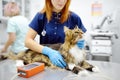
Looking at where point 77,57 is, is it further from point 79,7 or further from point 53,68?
point 79,7

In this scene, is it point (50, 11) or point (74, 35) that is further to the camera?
point (50, 11)

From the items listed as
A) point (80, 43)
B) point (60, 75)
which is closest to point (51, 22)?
point (80, 43)

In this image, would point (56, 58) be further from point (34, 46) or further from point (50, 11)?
point (50, 11)

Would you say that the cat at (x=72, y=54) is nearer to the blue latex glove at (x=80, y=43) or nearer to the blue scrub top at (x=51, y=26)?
the blue latex glove at (x=80, y=43)

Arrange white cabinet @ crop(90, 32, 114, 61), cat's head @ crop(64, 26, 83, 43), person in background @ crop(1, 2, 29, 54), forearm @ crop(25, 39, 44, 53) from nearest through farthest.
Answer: cat's head @ crop(64, 26, 83, 43) → forearm @ crop(25, 39, 44, 53) → person in background @ crop(1, 2, 29, 54) → white cabinet @ crop(90, 32, 114, 61)

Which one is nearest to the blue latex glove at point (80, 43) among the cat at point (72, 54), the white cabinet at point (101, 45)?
the cat at point (72, 54)

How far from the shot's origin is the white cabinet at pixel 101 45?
337cm

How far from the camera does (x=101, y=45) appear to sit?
3377mm

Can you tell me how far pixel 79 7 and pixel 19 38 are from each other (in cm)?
224

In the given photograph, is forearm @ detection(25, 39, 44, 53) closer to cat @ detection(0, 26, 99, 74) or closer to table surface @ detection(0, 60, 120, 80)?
cat @ detection(0, 26, 99, 74)

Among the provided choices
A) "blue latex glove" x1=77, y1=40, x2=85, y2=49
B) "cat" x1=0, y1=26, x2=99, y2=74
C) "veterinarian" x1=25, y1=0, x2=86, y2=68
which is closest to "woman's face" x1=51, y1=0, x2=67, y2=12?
"veterinarian" x1=25, y1=0, x2=86, y2=68

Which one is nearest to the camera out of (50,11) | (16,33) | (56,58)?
(56,58)

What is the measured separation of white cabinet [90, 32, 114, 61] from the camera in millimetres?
3365

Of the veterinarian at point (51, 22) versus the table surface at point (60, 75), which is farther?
the veterinarian at point (51, 22)
